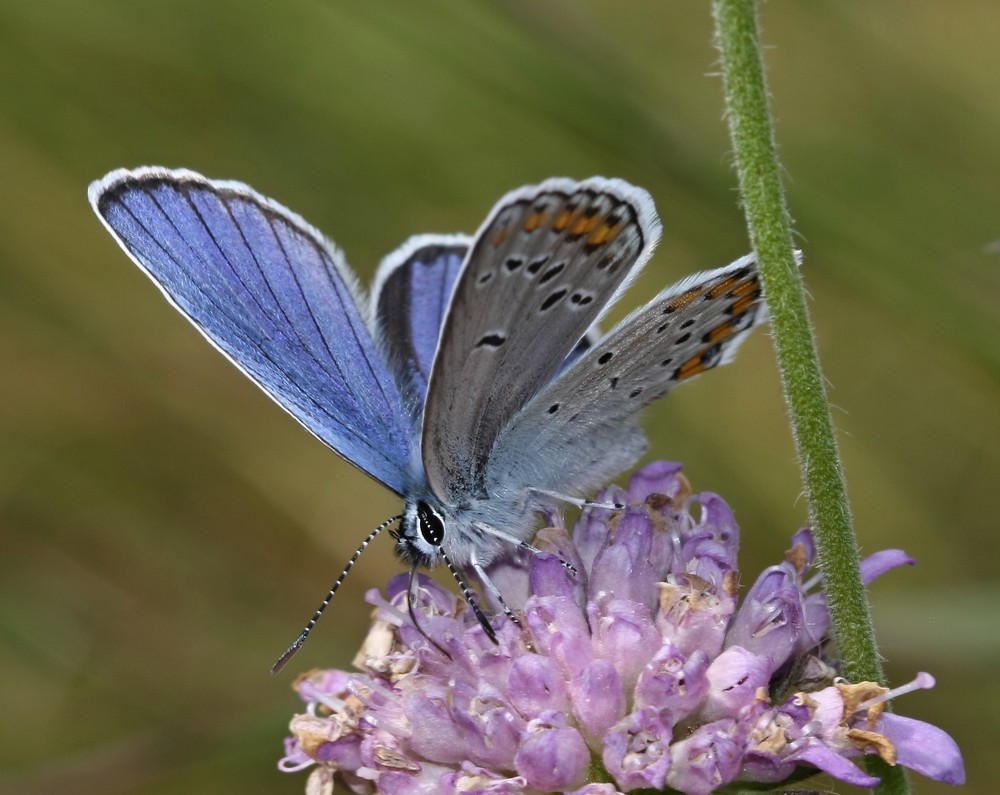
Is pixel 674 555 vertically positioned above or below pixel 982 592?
below

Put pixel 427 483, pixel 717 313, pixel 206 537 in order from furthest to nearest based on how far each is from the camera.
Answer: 1. pixel 206 537
2. pixel 427 483
3. pixel 717 313

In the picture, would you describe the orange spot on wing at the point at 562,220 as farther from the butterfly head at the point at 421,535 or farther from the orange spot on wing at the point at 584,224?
the butterfly head at the point at 421,535

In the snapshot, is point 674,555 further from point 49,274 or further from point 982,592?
point 49,274

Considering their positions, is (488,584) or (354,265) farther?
(354,265)

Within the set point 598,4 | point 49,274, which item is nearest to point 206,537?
point 49,274

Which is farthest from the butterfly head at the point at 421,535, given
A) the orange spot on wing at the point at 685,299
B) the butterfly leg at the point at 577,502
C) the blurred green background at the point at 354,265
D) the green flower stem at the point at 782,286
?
the blurred green background at the point at 354,265

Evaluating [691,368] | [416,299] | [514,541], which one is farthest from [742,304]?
[416,299]

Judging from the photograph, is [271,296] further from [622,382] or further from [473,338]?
[622,382]
